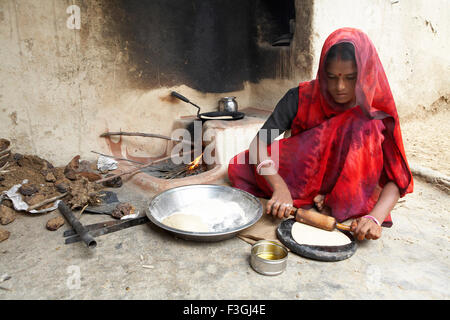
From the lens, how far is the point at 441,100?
4.64 m

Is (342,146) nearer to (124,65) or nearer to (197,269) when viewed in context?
(197,269)

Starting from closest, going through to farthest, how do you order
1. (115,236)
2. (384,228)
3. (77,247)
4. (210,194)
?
(77,247)
(115,236)
(384,228)
(210,194)

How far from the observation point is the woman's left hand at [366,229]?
166 cm

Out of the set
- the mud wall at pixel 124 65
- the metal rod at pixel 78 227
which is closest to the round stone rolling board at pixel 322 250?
the metal rod at pixel 78 227

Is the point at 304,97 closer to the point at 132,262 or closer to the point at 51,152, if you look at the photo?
the point at 132,262

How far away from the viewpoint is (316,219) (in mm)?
1804

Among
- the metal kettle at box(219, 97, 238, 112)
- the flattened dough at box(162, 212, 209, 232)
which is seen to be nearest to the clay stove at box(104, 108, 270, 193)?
the metal kettle at box(219, 97, 238, 112)

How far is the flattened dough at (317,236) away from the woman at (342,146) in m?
0.10

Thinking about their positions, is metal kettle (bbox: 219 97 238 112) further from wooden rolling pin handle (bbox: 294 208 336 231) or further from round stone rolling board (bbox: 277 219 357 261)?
round stone rolling board (bbox: 277 219 357 261)

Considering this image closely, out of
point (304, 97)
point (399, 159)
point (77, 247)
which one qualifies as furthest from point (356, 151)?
point (77, 247)

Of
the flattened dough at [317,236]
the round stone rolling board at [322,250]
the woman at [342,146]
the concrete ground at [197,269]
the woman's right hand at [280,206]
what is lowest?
the concrete ground at [197,269]

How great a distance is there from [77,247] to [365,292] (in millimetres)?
1425

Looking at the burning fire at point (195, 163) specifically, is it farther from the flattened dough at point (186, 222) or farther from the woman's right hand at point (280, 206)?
the woman's right hand at point (280, 206)

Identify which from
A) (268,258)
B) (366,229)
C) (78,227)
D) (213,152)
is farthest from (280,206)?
(213,152)
